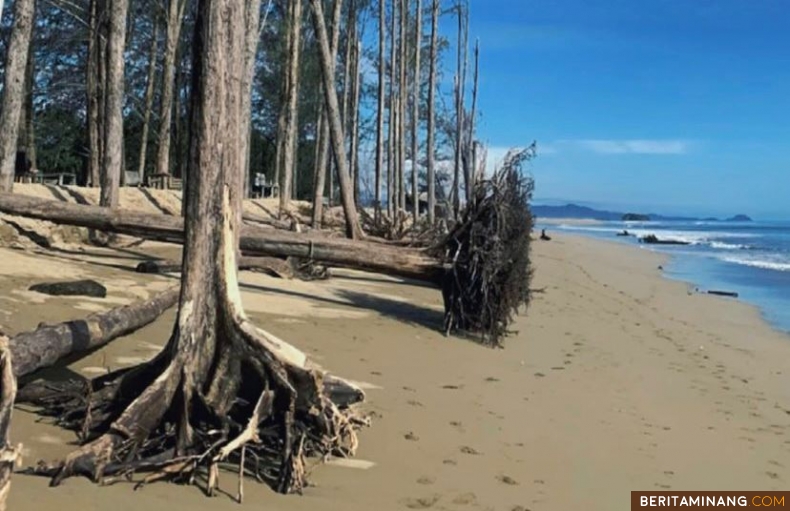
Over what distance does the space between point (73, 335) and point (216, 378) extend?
5.07 ft

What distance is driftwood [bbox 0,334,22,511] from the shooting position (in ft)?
10.2

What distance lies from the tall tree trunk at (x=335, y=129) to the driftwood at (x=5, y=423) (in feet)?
44.2

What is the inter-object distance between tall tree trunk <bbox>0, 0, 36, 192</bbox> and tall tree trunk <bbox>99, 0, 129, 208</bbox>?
5.32 ft

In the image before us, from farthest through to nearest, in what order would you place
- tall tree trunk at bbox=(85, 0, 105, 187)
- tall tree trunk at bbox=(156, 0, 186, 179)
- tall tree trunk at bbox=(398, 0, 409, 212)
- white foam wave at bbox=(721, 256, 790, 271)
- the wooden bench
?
white foam wave at bbox=(721, 256, 790, 271) < tall tree trunk at bbox=(398, 0, 409, 212) < the wooden bench < tall tree trunk at bbox=(156, 0, 186, 179) < tall tree trunk at bbox=(85, 0, 105, 187)

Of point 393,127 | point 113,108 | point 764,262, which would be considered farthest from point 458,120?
point 113,108

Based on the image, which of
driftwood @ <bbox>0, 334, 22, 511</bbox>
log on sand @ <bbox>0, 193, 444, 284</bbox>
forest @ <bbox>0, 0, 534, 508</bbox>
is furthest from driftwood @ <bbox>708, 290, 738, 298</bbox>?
driftwood @ <bbox>0, 334, 22, 511</bbox>

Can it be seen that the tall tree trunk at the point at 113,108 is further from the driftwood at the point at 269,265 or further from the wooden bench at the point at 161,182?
the wooden bench at the point at 161,182

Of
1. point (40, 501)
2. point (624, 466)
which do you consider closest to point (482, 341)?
point (624, 466)

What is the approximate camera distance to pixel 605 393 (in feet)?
25.3

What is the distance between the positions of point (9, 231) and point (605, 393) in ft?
32.9

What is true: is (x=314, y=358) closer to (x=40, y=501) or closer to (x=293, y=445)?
(x=293, y=445)

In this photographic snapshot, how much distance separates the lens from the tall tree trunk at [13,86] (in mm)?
12352

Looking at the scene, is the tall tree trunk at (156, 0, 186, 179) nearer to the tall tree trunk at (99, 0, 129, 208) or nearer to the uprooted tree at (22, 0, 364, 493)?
the tall tree trunk at (99, 0, 129, 208)

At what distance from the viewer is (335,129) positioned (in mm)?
17484
